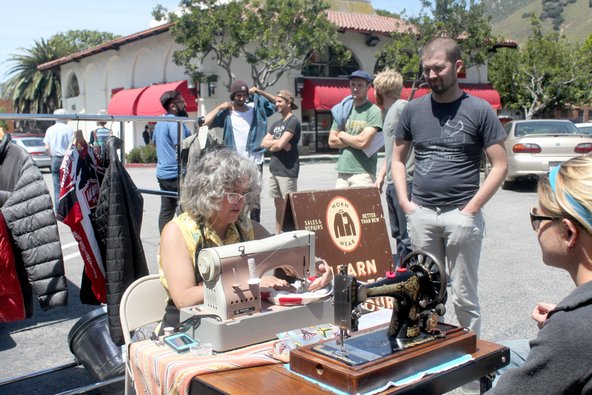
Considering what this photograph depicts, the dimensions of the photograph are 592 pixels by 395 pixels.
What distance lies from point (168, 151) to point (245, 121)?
0.89 meters

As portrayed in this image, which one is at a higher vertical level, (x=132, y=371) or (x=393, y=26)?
(x=393, y=26)

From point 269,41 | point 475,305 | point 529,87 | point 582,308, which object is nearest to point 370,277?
point 475,305

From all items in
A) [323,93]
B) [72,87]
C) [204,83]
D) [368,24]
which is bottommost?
[323,93]

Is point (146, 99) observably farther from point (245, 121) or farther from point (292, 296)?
point (292, 296)

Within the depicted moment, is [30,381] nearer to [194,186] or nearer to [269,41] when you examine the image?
[194,186]

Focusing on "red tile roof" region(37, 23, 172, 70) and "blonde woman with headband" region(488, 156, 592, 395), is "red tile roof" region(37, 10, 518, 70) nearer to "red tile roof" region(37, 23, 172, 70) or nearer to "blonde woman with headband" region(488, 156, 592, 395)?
"red tile roof" region(37, 23, 172, 70)

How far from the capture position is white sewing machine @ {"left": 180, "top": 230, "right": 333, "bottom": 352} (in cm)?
216

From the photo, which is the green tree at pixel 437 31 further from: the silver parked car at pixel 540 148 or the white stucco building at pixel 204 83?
the silver parked car at pixel 540 148

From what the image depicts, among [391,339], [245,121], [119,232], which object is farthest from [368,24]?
[391,339]

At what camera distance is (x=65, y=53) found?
162 feet

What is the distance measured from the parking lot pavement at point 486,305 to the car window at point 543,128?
3.64 m

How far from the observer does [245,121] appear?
6.65 metres

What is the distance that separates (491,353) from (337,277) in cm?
62

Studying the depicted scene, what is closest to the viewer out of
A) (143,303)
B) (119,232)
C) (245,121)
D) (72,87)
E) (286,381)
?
(286,381)
